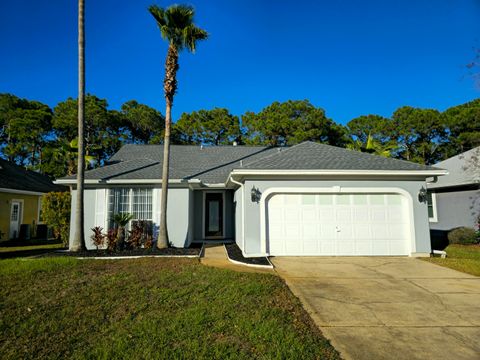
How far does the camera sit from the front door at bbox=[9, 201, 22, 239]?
49.0 ft

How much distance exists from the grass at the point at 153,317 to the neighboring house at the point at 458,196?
12157 millimetres

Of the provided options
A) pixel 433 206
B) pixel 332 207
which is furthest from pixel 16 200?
pixel 433 206

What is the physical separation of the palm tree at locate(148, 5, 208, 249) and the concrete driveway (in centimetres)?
472

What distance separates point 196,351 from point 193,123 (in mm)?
28843

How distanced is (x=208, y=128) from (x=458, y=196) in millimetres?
23321

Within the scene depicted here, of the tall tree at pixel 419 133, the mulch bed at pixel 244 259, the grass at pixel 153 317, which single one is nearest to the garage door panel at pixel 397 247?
the mulch bed at pixel 244 259

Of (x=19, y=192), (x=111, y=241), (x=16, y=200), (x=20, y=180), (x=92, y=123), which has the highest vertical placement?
(x=92, y=123)

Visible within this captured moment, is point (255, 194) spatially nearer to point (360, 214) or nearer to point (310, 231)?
point (310, 231)

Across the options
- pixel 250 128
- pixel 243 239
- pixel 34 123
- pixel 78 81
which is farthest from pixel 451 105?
pixel 34 123

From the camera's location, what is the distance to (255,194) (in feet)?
30.2

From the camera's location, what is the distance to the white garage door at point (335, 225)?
926 cm

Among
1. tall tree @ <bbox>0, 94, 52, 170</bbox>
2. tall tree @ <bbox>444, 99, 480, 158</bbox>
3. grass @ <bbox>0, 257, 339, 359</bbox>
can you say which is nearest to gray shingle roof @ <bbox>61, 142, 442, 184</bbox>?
grass @ <bbox>0, 257, 339, 359</bbox>

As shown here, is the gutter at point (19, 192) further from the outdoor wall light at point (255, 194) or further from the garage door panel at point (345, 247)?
the garage door panel at point (345, 247)

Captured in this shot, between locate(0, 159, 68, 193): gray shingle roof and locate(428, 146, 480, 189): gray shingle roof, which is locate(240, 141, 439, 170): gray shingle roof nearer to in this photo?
locate(428, 146, 480, 189): gray shingle roof
